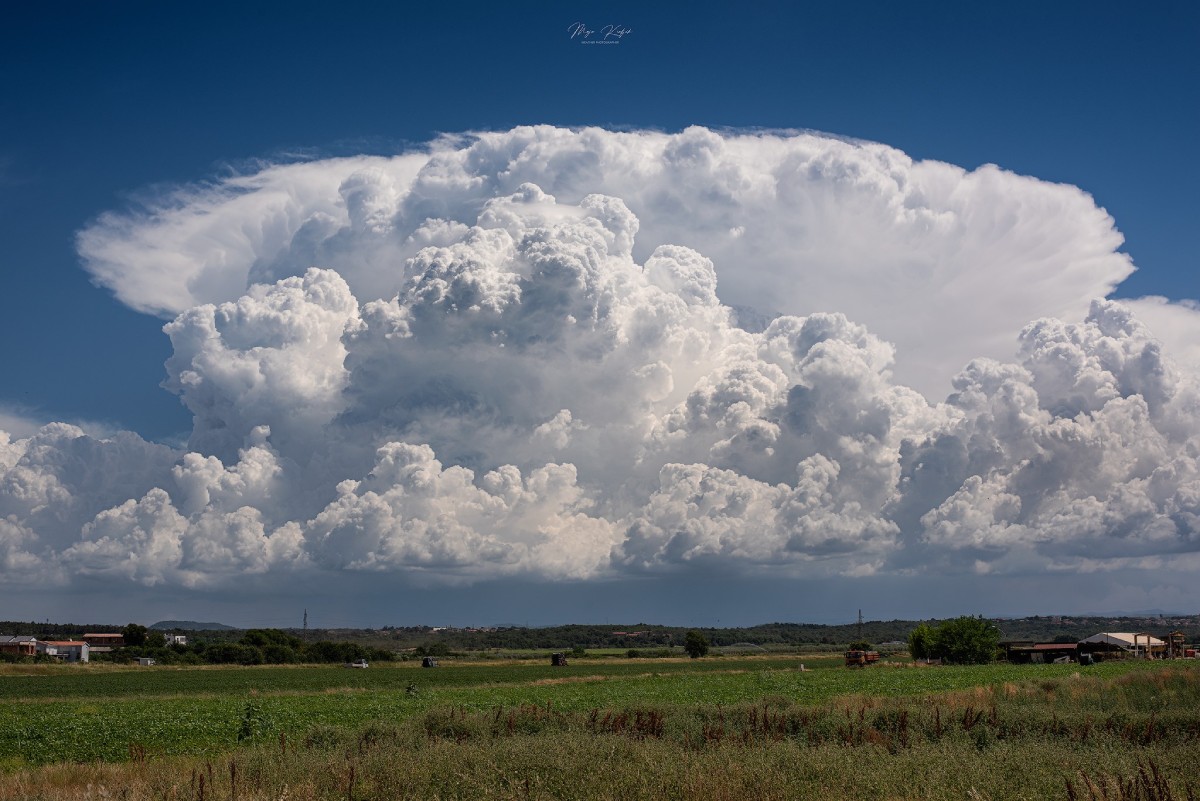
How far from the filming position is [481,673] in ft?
333

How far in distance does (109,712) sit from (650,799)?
1612 inches

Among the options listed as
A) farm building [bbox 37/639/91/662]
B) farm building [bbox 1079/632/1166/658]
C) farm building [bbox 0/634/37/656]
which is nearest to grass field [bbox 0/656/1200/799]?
farm building [bbox 1079/632/1166/658]

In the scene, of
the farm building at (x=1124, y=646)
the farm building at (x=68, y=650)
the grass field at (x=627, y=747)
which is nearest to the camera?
the grass field at (x=627, y=747)

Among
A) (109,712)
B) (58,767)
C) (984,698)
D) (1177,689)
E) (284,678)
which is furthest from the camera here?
(284,678)

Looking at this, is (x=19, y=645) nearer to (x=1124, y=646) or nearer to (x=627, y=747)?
(x=1124, y=646)

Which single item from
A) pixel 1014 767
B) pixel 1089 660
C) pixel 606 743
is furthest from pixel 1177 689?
pixel 1089 660

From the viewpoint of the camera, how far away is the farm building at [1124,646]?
122m

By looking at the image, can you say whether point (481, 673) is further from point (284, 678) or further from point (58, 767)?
point (58, 767)

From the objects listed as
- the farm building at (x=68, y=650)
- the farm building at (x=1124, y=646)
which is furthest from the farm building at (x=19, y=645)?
the farm building at (x=1124, y=646)

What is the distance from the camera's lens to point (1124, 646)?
124 meters

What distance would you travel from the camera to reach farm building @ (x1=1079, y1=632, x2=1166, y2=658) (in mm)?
121875

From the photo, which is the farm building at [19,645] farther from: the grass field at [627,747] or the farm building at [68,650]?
the grass field at [627,747]

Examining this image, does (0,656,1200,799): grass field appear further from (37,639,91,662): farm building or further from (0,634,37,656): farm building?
(0,634,37,656): farm building

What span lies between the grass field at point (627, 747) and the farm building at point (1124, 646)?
87.4 meters
